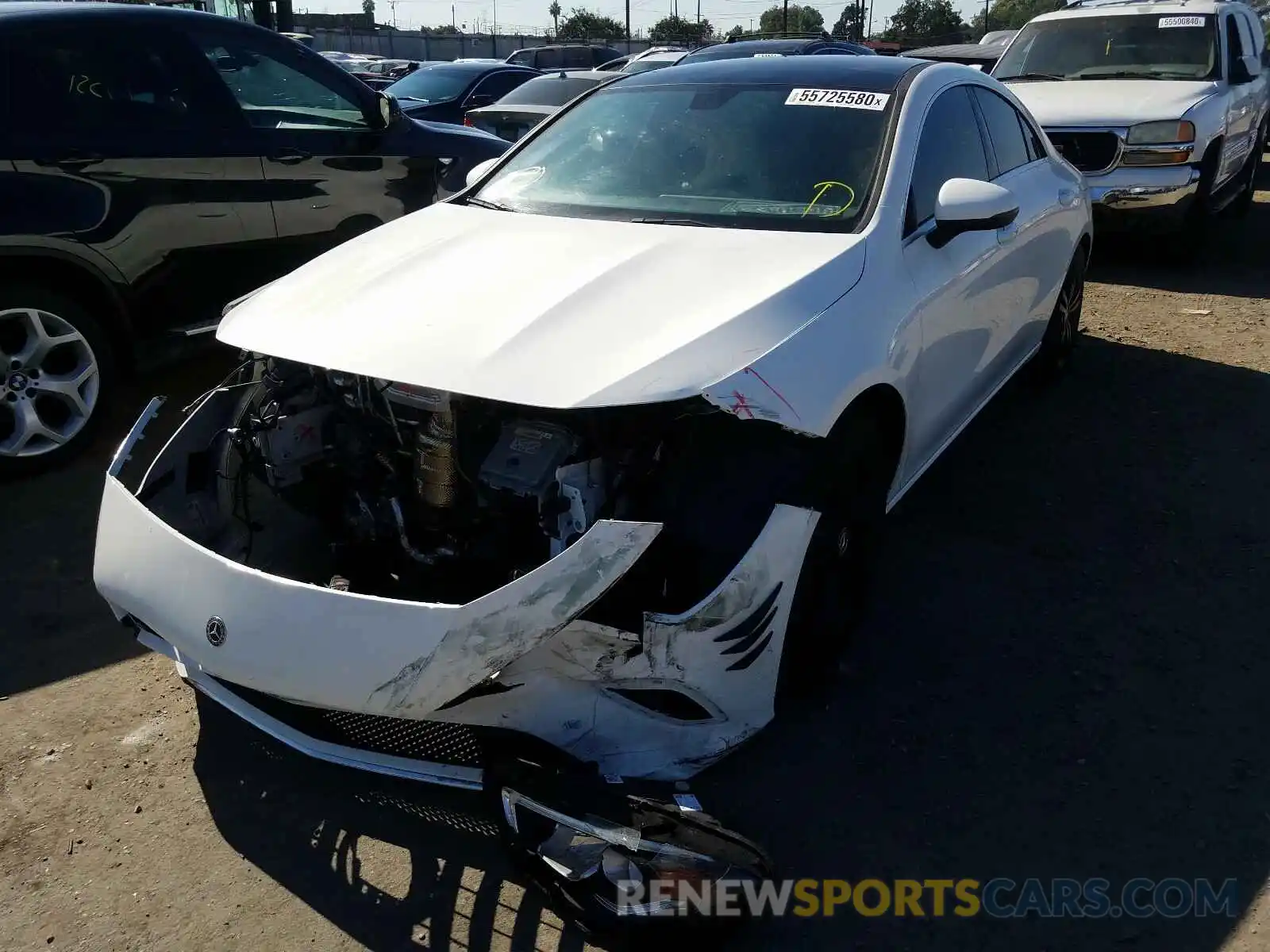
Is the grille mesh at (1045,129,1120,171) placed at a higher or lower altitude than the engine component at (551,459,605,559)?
higher

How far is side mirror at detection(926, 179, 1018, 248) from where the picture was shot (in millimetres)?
3199

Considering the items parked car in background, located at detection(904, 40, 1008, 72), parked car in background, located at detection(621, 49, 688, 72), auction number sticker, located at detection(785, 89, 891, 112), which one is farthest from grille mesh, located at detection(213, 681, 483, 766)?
parked car in background, located at detection(904, 40, 1008, 72)

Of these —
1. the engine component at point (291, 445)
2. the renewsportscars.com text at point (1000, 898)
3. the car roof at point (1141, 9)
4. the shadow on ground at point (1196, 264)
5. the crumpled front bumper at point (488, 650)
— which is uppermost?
the car roof at point (1141, 9)

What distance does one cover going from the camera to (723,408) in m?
2.30

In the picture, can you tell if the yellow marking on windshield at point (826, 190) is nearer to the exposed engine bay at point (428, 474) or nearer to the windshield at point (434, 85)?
the exposed engine bay at point (428, 474)

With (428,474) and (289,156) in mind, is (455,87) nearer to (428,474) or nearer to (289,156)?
(289,156)

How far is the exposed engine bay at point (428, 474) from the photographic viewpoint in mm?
2455

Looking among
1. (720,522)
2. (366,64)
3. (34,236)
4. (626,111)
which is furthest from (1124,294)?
(366,64)

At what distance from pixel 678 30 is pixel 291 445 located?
2720 inches

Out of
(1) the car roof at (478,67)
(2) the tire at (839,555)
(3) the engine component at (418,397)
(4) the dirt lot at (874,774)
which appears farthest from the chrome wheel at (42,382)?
(1) the car roof at (478,67)

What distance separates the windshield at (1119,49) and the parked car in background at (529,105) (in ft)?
12.6

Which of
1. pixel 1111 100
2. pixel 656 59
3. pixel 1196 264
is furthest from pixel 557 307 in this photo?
pixel 656 59

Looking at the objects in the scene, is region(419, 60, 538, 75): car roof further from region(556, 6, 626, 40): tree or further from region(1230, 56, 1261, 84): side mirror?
region(556, 6, 626, 40): tree

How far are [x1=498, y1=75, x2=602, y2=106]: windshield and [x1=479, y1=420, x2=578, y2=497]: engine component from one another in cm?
800
